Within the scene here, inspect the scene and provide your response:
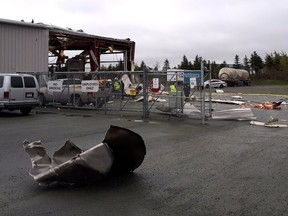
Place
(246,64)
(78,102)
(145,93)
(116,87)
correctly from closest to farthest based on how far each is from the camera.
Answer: (145,93) → (116,87) → (78,102) → (246,64)

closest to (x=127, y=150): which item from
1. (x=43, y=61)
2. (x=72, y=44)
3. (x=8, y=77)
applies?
(x=8, y=77)

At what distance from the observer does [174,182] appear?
6.66m

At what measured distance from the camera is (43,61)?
29062 millimetres

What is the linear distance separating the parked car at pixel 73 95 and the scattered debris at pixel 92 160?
44.3ft

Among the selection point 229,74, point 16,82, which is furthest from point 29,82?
point 229,74

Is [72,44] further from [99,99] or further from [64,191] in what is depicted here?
[64,191]

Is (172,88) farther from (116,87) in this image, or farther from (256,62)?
(256,62)

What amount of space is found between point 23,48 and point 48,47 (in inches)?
97.4

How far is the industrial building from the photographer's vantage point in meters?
26.6

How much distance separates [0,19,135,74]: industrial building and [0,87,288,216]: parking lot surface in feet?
51.0

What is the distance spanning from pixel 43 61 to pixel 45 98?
6.54 meters

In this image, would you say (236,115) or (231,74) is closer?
(236,115)

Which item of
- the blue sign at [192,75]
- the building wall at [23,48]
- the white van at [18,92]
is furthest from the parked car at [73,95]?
the blue sign at [192,75]

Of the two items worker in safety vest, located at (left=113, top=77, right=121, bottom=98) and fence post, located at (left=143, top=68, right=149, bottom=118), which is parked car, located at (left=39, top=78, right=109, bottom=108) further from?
fence post, located at (left=143, top=68, right=149, bottom=118)
